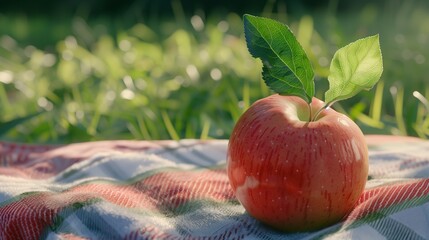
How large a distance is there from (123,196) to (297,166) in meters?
0.39

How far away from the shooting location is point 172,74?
10.6 ft

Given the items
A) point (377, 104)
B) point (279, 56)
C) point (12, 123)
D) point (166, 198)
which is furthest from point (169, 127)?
point (279, 56)

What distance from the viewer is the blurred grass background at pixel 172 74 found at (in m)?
2.62

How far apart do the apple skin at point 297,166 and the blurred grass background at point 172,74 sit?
0.90 meters

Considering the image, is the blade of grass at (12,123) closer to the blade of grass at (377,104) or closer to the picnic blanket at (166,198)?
the picnic blanket at (166,198)

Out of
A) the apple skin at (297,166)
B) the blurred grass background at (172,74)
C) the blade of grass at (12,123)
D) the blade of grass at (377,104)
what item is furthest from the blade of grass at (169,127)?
the apple skin at (297,166)

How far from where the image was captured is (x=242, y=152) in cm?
149

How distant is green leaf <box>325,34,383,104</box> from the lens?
145 cm

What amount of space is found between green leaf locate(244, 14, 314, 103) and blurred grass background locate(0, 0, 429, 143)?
0.90 metres

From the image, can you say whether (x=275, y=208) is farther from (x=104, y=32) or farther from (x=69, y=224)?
(x=104, y=32)

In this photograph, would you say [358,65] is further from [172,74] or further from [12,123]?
[172,74]

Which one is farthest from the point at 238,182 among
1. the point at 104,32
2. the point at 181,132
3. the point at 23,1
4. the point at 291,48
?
the point at 23,1

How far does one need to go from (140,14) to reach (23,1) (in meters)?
1.04

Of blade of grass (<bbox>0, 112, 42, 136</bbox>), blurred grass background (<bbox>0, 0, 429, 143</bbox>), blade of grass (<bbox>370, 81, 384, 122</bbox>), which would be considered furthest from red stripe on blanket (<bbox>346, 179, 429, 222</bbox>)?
blade of grass (<bbox>0, 112, 42, 136</bbox>)
